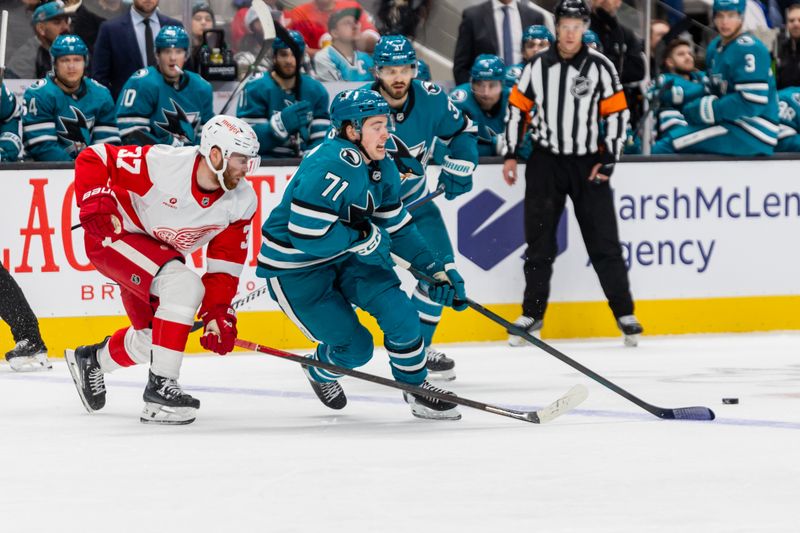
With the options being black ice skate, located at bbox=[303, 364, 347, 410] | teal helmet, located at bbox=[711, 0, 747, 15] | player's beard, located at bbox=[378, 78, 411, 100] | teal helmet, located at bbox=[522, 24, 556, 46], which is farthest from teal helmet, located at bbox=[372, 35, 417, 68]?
teal helmet, located at bbox=[711, 0, 747, 15]

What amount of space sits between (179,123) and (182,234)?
2242 millimetres

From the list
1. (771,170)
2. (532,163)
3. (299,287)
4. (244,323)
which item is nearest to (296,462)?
(299,287)

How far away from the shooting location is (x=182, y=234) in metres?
4.68

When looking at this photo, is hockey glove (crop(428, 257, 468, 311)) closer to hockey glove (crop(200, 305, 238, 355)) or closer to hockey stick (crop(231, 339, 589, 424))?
hockey stick (crop(231, 339, 589, 424))

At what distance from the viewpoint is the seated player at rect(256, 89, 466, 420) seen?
4.45 meters

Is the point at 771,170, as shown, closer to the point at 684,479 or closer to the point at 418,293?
the point at 418,293

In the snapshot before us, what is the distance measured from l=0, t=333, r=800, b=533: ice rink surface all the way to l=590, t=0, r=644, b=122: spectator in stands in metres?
2.16

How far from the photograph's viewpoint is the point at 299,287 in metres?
4.66

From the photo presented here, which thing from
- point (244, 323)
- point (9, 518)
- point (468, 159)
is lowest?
point (244, 323)

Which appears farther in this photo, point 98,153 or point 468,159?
point 468,159

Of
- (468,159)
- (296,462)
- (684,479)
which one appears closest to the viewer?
(684,479)

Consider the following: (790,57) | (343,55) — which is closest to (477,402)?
(343,55)

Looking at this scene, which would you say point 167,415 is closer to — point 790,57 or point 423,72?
point 423,72

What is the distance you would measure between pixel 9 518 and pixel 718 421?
234cm
